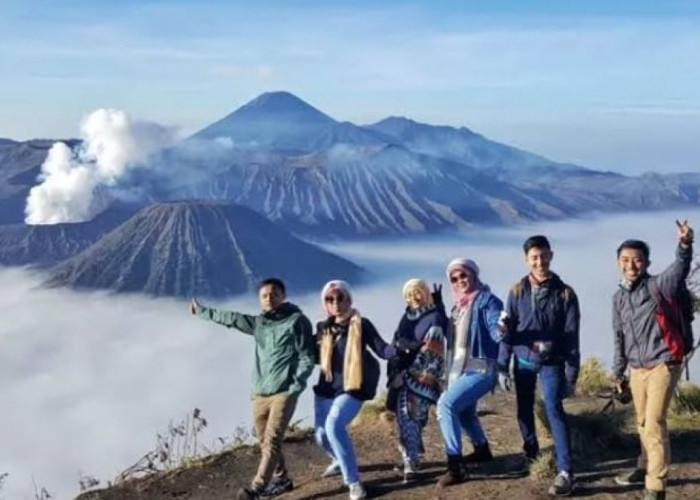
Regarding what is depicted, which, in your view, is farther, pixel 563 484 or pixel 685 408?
pixel 685 408

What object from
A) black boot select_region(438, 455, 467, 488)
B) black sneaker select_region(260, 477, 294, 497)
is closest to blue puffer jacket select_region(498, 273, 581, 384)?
black boot select_region(438, 455, 467, 488)

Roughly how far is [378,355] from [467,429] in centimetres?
103

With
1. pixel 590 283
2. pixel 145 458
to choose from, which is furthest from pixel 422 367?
pixel 590 283

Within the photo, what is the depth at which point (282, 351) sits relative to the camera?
25.3 feet

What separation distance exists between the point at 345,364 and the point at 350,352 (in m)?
0.09

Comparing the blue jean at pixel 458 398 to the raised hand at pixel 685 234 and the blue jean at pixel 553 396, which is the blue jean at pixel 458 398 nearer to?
the blue jean at pixel 553 396

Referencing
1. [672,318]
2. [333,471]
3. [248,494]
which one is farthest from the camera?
[333,471]

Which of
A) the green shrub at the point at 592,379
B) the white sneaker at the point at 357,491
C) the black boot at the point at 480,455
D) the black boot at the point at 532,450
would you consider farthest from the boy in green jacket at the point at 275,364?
the green shrub at the point at 592,379

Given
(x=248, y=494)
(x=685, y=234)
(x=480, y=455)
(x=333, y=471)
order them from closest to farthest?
(x=685, y=234) < (x=248, y=494) < (x=480, y=455) < (x=333, y=471)

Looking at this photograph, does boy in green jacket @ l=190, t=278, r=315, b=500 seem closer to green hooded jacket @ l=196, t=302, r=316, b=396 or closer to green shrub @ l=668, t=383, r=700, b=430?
green hooded jacket @ l=196, t=302, r=316, b=396

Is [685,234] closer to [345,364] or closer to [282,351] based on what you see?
[345,364]

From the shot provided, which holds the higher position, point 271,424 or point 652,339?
point 652,339

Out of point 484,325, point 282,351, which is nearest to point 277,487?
point 282,351

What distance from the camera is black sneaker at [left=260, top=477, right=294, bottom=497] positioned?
26.4ft
